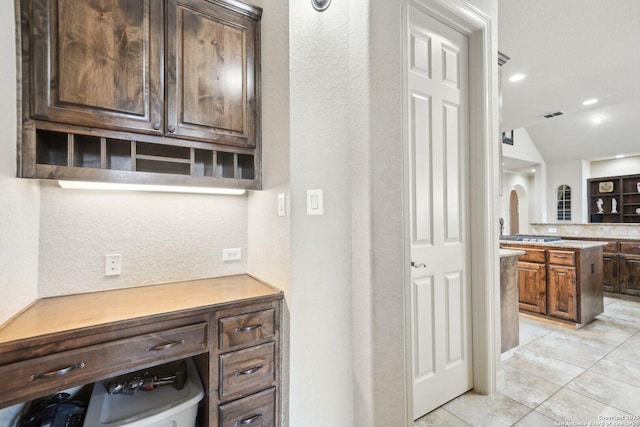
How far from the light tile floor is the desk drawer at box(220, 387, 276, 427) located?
897 mm

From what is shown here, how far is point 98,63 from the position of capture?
1.38 m

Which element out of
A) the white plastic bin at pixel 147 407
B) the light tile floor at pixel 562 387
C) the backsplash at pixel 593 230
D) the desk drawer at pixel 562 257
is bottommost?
the light tile floor at pixel 562 387

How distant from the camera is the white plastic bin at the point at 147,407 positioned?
3.88ft

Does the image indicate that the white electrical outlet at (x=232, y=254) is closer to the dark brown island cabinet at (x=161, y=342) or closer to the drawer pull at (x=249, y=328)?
the dark brown island cabinet at (x=161, y=342)

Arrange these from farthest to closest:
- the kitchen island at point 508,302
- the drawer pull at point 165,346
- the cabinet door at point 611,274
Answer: the cabinet door at point 611,274
the kitchen island at point 508,302
the drawer pull at point 165,346

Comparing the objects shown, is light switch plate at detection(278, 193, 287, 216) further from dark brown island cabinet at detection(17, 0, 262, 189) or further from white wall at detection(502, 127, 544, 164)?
white wall at detection(502, 127, 544, 164)

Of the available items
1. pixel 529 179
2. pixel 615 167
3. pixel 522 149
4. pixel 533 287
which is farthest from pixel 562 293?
pixel 529 179

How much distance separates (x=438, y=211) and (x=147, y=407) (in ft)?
6.03

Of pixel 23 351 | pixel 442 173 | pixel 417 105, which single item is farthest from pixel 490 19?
pixel 23 351

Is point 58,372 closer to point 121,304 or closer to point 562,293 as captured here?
point 121,304

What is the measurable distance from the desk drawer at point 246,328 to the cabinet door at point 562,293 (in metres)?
3.44

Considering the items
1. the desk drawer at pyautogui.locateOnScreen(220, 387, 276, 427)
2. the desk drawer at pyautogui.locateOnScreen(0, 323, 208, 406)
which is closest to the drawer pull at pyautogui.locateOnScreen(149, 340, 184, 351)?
the desk drawer at pyautogui.locateOnScreen(0, 323, 208, 406)

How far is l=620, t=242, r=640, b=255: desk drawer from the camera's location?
14.5ft

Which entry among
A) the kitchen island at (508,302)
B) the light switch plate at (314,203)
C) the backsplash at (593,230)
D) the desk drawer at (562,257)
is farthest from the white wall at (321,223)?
the backsplash at (593,230)
